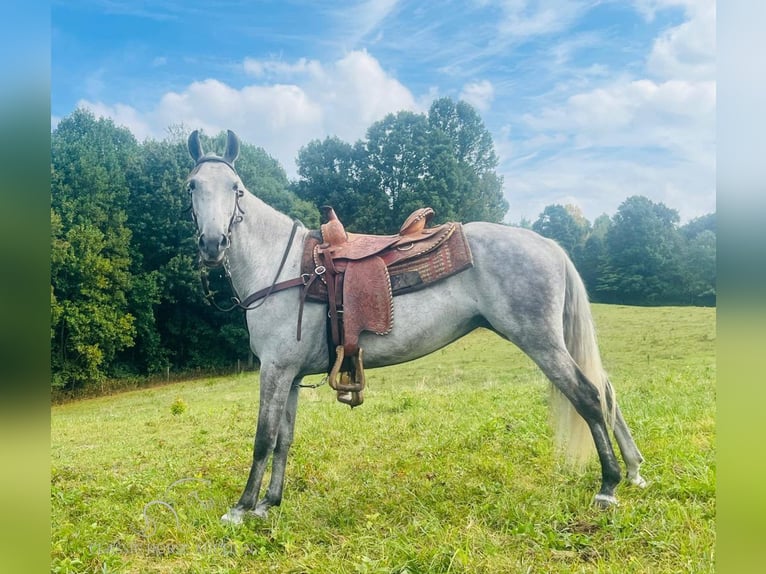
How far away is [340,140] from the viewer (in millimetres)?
7266

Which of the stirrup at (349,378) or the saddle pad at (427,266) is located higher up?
the saddle pad at (427,266)

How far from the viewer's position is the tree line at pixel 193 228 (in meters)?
6.31

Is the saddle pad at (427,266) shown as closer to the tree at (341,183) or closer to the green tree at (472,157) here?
the tree at (341,183)

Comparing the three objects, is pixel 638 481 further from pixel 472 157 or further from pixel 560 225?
pixel 472 157

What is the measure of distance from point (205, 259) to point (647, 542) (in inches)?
123

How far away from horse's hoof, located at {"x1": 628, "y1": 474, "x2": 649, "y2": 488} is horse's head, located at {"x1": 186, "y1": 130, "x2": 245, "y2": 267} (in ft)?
10.7

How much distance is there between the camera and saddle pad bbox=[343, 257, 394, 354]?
11.0 feet

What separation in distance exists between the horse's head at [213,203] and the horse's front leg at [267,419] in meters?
0.91

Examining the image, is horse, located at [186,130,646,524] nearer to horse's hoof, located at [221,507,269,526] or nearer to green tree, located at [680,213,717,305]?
horse's hoof, located at [221,507,269,526]

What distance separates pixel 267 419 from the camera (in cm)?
339

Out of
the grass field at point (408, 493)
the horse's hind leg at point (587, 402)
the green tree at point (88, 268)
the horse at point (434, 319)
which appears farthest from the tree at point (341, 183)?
the green tree at point (88, 268)

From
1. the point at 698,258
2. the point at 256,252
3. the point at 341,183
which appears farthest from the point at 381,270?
the point at 698,258

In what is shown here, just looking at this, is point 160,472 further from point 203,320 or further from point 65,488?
point 203,320
